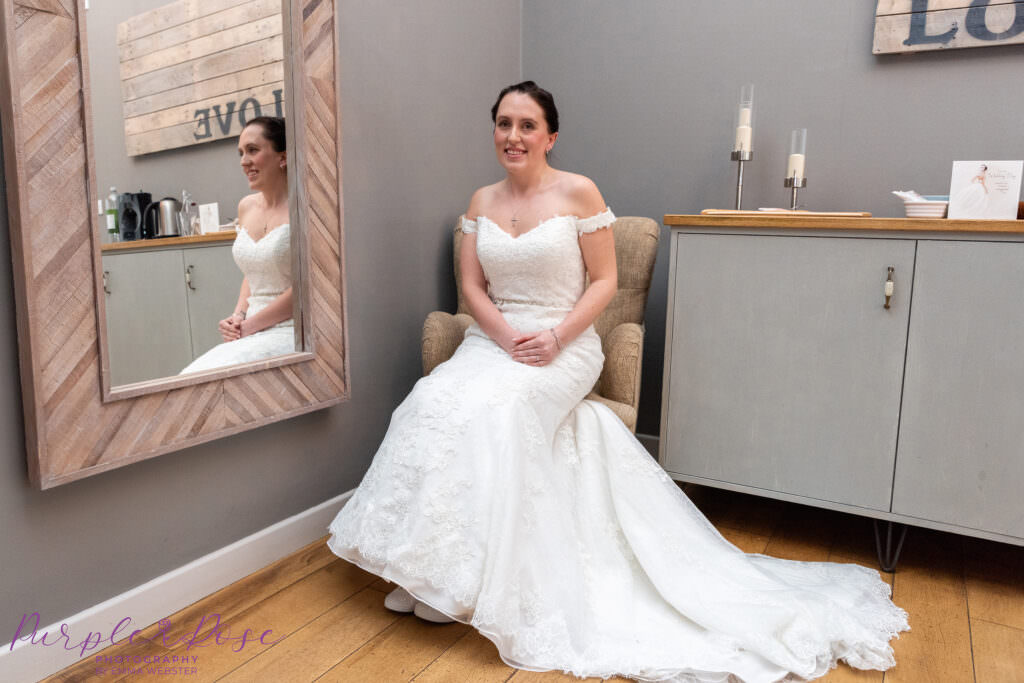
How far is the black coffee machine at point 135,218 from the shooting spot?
1.49 meters

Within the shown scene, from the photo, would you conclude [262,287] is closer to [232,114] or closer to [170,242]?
[170,242]

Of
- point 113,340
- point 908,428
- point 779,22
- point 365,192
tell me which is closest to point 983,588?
point 908,428

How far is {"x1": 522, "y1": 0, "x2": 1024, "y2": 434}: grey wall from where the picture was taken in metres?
2.21

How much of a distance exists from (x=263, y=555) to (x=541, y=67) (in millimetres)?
2102

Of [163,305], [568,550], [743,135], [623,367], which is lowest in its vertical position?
[568,550]

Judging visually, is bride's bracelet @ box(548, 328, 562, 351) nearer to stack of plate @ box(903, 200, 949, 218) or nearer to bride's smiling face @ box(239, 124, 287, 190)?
bride's smiling face @ box(239, 124, 287, 190)

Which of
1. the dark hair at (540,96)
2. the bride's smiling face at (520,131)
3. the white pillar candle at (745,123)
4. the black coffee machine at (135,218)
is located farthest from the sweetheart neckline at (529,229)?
the black coffee machine at (135,218)

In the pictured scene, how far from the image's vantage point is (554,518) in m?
1.67

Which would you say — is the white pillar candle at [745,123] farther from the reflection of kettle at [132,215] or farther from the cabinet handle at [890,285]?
the reflection of kettle at [132,215]

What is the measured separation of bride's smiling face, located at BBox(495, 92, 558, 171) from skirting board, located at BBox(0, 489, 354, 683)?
117 centimetres

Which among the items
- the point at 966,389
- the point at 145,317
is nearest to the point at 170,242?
the point at 145,317

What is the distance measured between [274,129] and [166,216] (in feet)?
1.33

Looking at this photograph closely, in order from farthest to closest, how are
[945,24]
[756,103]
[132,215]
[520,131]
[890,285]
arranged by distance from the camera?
[756,103] < [945,24] < [520,131] < [890,285] < [132,215]

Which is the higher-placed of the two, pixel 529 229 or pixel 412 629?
pixel 529 229
